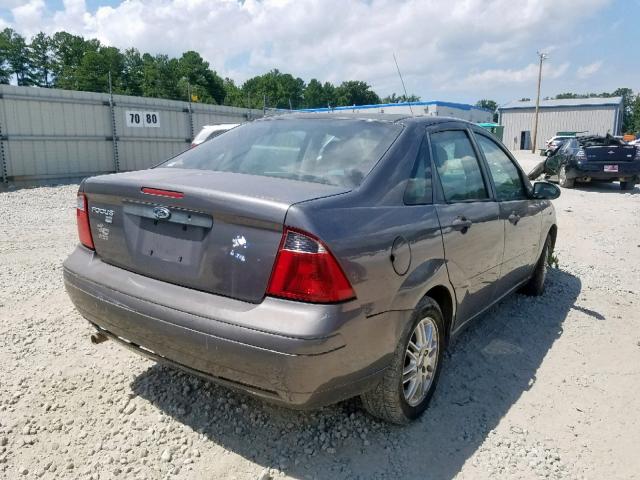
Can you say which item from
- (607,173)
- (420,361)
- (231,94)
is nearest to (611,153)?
(607,173)

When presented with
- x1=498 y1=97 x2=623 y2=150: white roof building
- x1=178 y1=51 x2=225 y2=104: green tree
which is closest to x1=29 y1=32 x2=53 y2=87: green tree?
x1=178 y1=51 x2=225 y2=104: green tree

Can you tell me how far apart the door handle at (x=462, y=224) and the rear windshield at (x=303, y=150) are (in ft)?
2.00

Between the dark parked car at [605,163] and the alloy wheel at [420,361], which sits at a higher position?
the dark parked car at [605,163]

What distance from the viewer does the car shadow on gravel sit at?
2.48 m

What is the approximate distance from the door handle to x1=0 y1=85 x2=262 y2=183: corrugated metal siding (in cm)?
1312

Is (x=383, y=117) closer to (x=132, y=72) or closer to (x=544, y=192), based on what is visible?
(x=544, y=192)

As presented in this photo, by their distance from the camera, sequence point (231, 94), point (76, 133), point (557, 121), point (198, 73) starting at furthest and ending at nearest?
point (231, 94)
point (198, 73)
point (557, 121)
point (76, 133)

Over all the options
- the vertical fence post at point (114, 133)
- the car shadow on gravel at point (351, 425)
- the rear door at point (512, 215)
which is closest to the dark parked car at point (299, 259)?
the car shadow on gravel at point (351, 425)

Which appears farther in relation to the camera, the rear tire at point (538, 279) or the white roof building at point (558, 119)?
the white roof building at point (558, 119)

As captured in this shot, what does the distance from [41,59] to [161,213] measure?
8823 centimetres

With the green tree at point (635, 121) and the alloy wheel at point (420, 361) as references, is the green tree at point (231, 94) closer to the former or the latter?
the green tree at point (635, 121)

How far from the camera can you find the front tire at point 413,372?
2.53m

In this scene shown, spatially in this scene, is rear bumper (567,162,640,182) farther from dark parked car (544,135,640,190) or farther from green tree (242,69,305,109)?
green tree (242,69,305,109)

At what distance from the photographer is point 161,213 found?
2.37m
